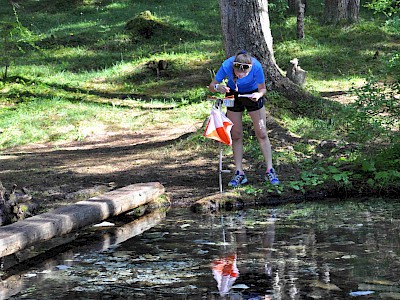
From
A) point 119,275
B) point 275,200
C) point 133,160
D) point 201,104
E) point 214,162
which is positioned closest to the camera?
point 119,275

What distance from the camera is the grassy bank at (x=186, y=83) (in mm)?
9664

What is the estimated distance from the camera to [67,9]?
29594 millimetres

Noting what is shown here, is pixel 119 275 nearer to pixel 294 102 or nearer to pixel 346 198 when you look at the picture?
pixel 346 198

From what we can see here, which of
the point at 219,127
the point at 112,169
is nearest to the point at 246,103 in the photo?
the point at 219,127

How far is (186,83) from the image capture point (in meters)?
18.4

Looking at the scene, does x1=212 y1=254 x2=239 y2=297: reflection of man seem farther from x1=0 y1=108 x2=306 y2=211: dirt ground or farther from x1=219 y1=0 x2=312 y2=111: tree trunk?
x1=219 y1=0 x2=312 y2=111: tree trunk

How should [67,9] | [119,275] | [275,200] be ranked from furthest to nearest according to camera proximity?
[67,9], [275,200], [119,275]

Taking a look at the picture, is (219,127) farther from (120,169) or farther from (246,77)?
(120,169)

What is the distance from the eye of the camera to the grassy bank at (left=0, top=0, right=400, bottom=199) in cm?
966

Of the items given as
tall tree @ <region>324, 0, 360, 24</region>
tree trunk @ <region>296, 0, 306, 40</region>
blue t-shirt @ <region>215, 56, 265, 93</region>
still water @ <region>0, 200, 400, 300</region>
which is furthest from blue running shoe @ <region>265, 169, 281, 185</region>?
tall tree @ <region>324, 0, 360, 24</region>

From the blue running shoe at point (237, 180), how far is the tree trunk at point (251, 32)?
11.0ft

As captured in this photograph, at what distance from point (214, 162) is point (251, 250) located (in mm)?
4301

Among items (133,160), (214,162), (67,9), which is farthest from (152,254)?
(67,9)

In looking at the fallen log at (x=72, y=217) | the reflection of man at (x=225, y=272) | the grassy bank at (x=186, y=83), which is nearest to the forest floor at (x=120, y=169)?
the grassy bank at (x=186, y=83)
